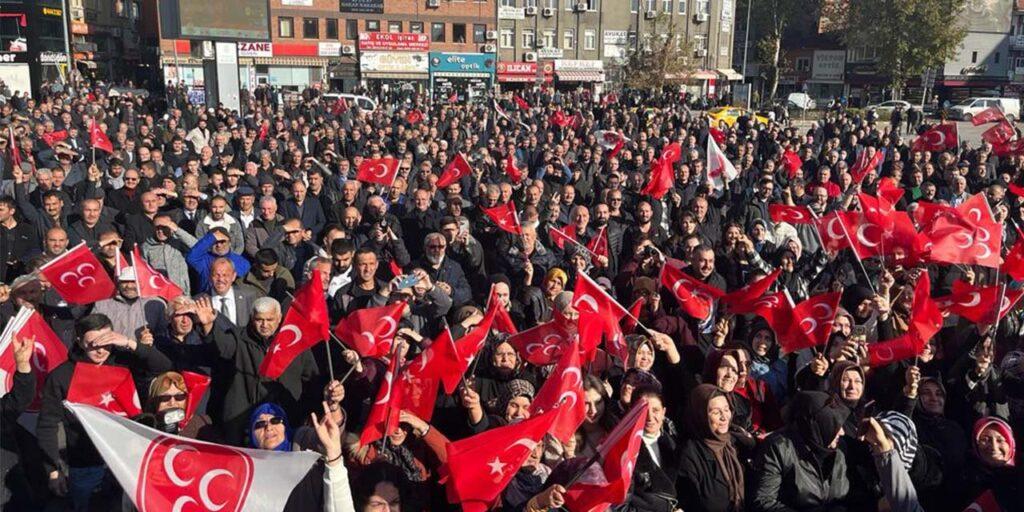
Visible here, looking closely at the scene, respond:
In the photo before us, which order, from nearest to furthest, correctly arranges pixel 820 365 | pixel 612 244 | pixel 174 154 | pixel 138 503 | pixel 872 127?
pixel 138 503, pixel 820 365, pixel 612 244, pixel 174 154, pixel 872 127

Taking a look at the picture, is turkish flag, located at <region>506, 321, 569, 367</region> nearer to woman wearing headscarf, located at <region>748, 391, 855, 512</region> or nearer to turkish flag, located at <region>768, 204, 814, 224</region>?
woman wearing headscarf, located at <region>748, 391, 855, 512</region>

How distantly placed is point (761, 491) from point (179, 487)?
276 centimetres

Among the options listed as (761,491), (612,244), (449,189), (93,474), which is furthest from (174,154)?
(761,491)

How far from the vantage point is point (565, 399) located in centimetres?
454

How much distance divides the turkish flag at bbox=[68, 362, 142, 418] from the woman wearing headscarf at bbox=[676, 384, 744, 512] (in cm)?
313

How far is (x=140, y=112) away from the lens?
27.4 m

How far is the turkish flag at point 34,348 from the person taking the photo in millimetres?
4914

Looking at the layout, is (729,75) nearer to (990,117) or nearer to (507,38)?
(507,38)

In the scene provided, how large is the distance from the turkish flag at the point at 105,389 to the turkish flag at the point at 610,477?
2699mm

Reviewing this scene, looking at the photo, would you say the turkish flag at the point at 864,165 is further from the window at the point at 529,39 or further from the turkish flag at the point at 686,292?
the window at the point at 529,39

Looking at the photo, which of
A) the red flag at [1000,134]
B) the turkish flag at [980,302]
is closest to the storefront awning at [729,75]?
the red flag at [1000,134]

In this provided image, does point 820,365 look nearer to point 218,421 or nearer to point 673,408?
point 673,408

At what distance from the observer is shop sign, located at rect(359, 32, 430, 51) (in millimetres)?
53156

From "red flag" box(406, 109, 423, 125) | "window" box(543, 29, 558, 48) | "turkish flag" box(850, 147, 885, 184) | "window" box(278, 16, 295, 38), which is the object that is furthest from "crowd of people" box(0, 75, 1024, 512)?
"window" box(543, 29, 558, 48)
